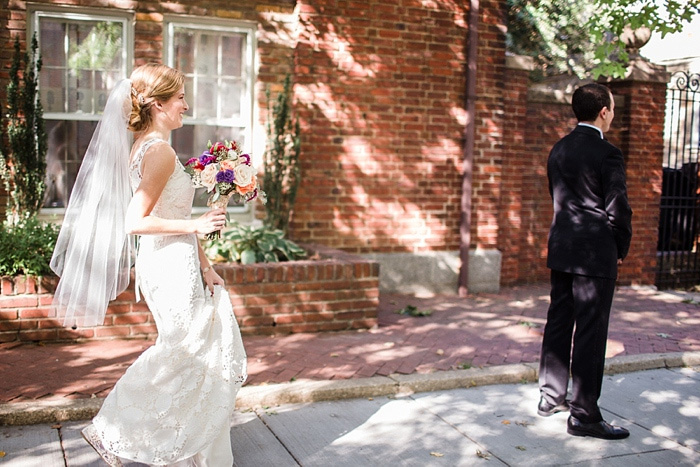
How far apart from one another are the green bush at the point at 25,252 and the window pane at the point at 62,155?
1565 millimetres

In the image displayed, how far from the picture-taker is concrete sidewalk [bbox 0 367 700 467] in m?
4.31

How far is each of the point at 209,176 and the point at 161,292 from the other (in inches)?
25.5

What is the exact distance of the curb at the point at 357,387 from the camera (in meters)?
4.70

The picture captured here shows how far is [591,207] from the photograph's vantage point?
4.78m

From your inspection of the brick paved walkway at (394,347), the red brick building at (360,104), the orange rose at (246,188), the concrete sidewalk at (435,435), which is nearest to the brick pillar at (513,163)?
the red brick building at (360,104)

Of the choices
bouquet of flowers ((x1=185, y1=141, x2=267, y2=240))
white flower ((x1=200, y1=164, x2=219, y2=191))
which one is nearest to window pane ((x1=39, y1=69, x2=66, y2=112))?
bouquet of flowers ((x1=185, y1=141, x2=267, y2=240))

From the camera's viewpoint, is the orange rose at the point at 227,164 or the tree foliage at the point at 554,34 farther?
the tree foliage at the point at 554,34

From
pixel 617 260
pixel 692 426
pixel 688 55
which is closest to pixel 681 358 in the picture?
pixel 692 426

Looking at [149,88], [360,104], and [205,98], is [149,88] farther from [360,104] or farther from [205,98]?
[360,104]

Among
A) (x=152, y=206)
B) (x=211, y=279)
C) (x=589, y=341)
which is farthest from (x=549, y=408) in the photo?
(x=152, y=206)

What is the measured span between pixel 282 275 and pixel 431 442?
9.06ft

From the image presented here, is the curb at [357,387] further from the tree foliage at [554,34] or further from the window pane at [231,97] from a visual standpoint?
the tree foliage at [554,34]

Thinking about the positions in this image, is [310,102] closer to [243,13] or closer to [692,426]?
[243,13]

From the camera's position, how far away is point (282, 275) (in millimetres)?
6934
